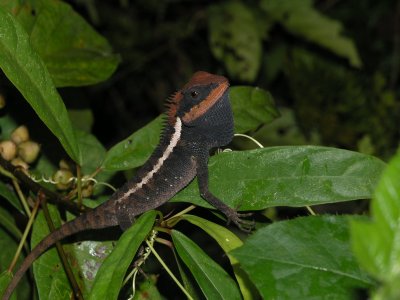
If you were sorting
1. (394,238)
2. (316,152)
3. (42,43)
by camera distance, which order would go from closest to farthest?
(394,238) < (316,152) < (42,43)

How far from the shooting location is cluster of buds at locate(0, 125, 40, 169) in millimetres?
2924

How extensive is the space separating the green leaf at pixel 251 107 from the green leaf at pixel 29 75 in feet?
2.92

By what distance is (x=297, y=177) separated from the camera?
221 cm

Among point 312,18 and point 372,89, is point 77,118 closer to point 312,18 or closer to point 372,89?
point 312,18

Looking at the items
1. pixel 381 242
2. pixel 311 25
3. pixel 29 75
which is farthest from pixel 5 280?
pixel 311 25

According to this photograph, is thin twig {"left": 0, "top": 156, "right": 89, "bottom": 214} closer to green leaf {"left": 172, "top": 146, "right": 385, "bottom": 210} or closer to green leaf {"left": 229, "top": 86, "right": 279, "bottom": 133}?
Result: green leaf {"left": 172, "top": 146, "right": 385, "bottom": 210}

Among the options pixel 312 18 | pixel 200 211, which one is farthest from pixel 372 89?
pixel 200 211

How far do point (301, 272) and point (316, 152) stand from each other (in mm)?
607

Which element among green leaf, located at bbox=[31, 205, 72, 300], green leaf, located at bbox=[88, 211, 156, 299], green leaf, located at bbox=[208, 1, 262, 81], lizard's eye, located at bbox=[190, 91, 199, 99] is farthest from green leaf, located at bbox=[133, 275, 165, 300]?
green leaf, located at bbox=[208, 1, 262, 81]

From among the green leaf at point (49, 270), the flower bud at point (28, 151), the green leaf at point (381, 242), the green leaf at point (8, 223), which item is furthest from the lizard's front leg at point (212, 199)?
the green leaf at point (381, 242)

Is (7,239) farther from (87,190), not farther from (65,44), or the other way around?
(65,44)

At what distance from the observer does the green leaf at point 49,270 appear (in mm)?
2494

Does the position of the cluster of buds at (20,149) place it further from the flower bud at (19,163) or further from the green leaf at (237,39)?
the green leaf at (237,39)

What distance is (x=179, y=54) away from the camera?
266 inches
